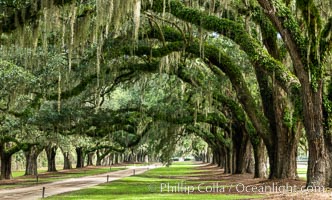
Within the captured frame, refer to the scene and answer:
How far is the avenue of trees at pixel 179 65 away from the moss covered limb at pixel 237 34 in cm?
3

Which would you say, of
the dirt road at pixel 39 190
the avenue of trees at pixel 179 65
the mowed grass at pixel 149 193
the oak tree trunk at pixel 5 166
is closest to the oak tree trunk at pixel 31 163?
the oak tree trunk at pixel 5 166

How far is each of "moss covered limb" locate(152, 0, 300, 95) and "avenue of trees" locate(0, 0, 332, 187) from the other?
0.03 metres

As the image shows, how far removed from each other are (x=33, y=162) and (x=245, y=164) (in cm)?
2248

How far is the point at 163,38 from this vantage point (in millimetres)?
14219

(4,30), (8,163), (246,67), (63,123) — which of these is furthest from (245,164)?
(4,30)

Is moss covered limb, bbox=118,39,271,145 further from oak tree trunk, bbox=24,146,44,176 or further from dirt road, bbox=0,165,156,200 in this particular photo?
oak tree trunk, bbox=24,146,44,176

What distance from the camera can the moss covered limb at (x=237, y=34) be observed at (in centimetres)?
1241

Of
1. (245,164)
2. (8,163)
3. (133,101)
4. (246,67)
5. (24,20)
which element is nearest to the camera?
(24,20)

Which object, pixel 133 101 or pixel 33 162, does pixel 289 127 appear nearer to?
pixel 133 101

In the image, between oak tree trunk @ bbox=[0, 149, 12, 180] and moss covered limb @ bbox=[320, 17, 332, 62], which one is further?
oak tree trunk @ bbox=[0, 149, 12, 180]

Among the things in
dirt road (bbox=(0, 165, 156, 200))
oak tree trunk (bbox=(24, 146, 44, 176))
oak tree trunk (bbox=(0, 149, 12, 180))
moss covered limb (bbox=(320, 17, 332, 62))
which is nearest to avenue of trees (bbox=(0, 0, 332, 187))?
moss covered limb (bbox=(320, 17, 332, 62))

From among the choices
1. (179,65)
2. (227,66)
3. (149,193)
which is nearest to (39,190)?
(149,193)

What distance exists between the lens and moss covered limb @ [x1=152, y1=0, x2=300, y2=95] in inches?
489

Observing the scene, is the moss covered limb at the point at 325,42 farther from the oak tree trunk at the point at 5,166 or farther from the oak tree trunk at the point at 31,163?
the oak tree trunk at the point at 31,163
